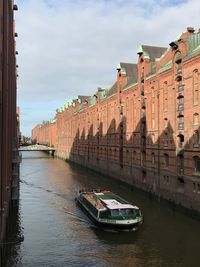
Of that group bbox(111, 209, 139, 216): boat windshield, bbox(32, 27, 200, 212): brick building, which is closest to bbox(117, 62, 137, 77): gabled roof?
bbox(32, 27, 200, 212): brick building

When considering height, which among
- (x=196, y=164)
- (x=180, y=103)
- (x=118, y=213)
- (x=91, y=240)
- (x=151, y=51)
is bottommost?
(x=91, y=240)

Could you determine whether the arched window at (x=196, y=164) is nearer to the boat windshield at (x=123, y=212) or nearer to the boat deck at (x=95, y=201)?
the boat windshield at (x=123, y=212)

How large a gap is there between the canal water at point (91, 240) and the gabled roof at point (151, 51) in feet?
57.3

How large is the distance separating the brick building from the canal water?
3243 millimetres

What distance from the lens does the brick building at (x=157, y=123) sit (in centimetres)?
3438

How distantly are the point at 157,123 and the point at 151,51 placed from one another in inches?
431

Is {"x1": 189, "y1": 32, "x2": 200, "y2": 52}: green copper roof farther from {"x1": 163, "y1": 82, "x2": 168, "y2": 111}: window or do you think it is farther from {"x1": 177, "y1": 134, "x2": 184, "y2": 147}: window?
{"x1": 177, "y1": 134, "x2": 184, "y2": 147}: window

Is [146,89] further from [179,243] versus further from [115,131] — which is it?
[179,243]

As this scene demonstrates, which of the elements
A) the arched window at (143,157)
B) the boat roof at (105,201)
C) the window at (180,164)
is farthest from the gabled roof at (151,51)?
the boat roof at (105,201)

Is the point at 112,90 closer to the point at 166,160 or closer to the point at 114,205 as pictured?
the point at 166,160

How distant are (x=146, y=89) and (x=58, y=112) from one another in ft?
321

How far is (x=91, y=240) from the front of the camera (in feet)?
89.9

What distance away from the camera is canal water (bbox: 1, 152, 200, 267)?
23.1 m

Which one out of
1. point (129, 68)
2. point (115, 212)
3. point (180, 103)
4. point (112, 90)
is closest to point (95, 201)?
point (115, 212)
